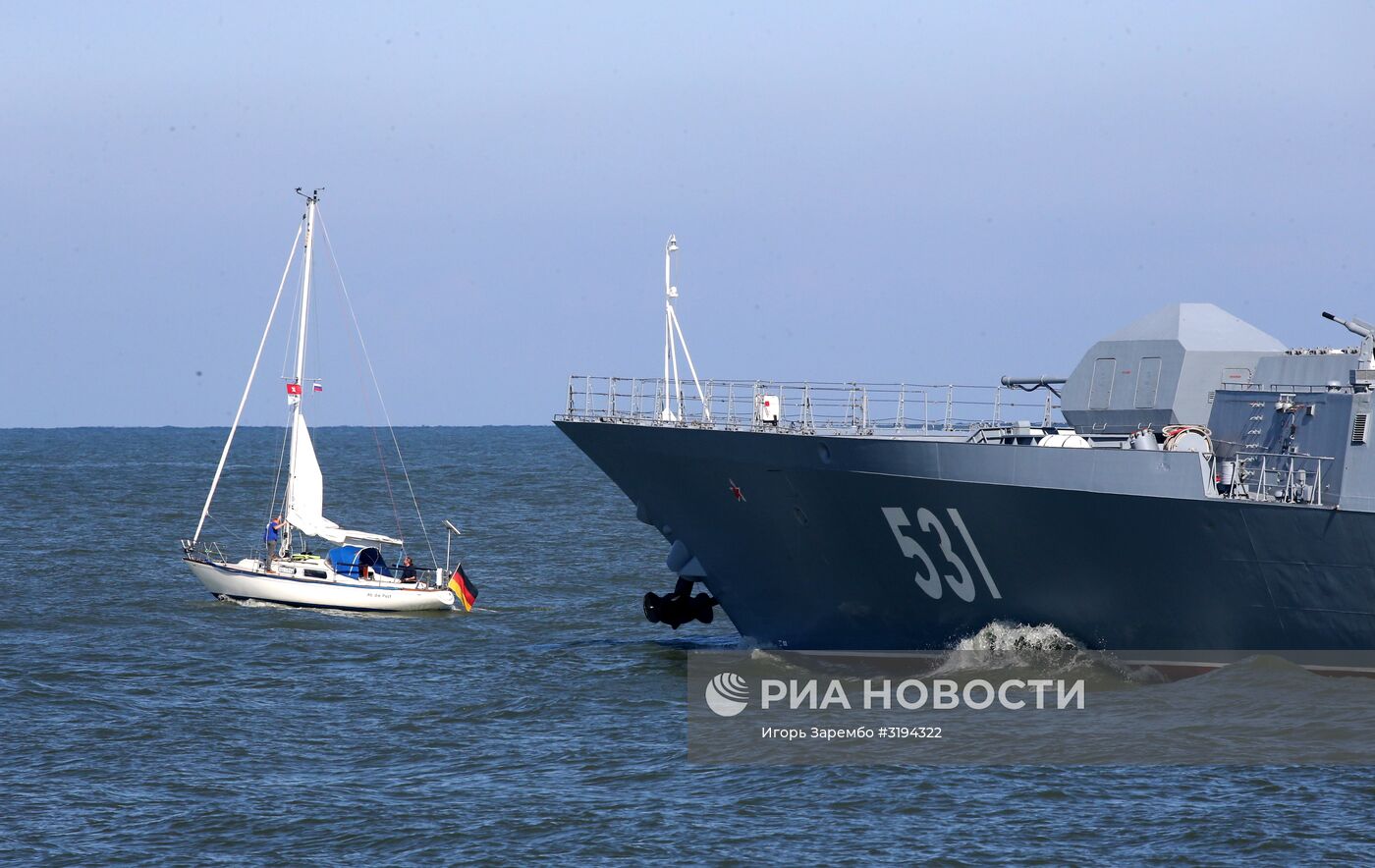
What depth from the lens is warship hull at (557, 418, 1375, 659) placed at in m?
20.0

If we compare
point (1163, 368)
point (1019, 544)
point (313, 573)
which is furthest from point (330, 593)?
point (1163, 368)

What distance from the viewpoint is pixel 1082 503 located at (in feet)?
67.4

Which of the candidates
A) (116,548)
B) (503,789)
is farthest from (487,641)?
(116,548)

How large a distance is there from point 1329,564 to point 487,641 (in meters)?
16.3

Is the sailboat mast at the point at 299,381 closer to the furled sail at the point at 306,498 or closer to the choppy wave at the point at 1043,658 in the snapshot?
the furled sail at the point at 306,498

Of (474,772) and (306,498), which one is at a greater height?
(306,498)

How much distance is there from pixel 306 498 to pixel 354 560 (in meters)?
3.29

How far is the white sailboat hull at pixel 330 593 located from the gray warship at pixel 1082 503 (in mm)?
11119

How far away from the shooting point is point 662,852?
1591 cm

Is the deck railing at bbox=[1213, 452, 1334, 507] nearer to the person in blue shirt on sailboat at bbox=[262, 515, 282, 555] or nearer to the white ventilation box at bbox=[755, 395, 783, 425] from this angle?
the white ventilation box at bbox=[755, 395, 783, 425]

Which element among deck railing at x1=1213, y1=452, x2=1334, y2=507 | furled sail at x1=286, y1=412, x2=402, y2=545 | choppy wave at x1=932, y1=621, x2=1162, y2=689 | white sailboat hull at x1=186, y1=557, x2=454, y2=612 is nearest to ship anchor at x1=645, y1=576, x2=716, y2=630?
choppy wave at x1=932, y1=621, x2=1162, y2=689

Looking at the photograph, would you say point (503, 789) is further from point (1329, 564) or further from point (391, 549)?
point (391, 549)

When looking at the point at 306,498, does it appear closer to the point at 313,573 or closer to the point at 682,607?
the point at 313,573

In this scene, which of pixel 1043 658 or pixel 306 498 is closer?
pixel 1043 658
